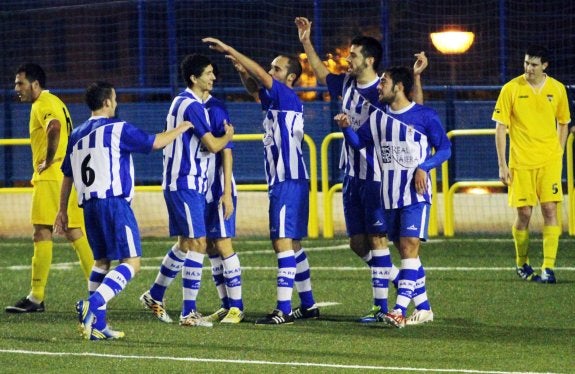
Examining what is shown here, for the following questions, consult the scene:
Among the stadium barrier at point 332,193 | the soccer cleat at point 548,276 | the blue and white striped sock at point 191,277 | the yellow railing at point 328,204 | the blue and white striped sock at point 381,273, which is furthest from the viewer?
the yellow railing at point 328,204

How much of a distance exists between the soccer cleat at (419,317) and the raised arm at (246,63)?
6.46 feet

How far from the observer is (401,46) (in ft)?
69.5

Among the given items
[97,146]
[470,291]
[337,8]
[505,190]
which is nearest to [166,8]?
[337,8]

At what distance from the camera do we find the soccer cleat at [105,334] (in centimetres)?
974

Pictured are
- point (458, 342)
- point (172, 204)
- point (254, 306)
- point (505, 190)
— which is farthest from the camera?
point (505, 190)

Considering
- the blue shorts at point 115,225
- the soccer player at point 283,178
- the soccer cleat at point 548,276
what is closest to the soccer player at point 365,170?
the soccer player at point 283,178

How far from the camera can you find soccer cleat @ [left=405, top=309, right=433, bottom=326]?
10.4 metres

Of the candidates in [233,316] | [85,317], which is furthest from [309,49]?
[85,317]

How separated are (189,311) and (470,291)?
296cm

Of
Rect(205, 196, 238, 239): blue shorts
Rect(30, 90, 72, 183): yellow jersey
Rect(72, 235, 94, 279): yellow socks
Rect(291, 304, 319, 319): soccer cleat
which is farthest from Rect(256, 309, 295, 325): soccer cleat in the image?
Rect(30, 90, 72, 183): yellow jersey

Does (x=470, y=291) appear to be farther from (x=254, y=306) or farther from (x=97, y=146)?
(x=97, y=146)

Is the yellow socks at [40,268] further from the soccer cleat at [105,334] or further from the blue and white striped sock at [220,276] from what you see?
the soccer cleat at [105,334]

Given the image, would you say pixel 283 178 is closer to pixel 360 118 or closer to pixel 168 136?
pixel 360 118

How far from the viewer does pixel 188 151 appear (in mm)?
10453
